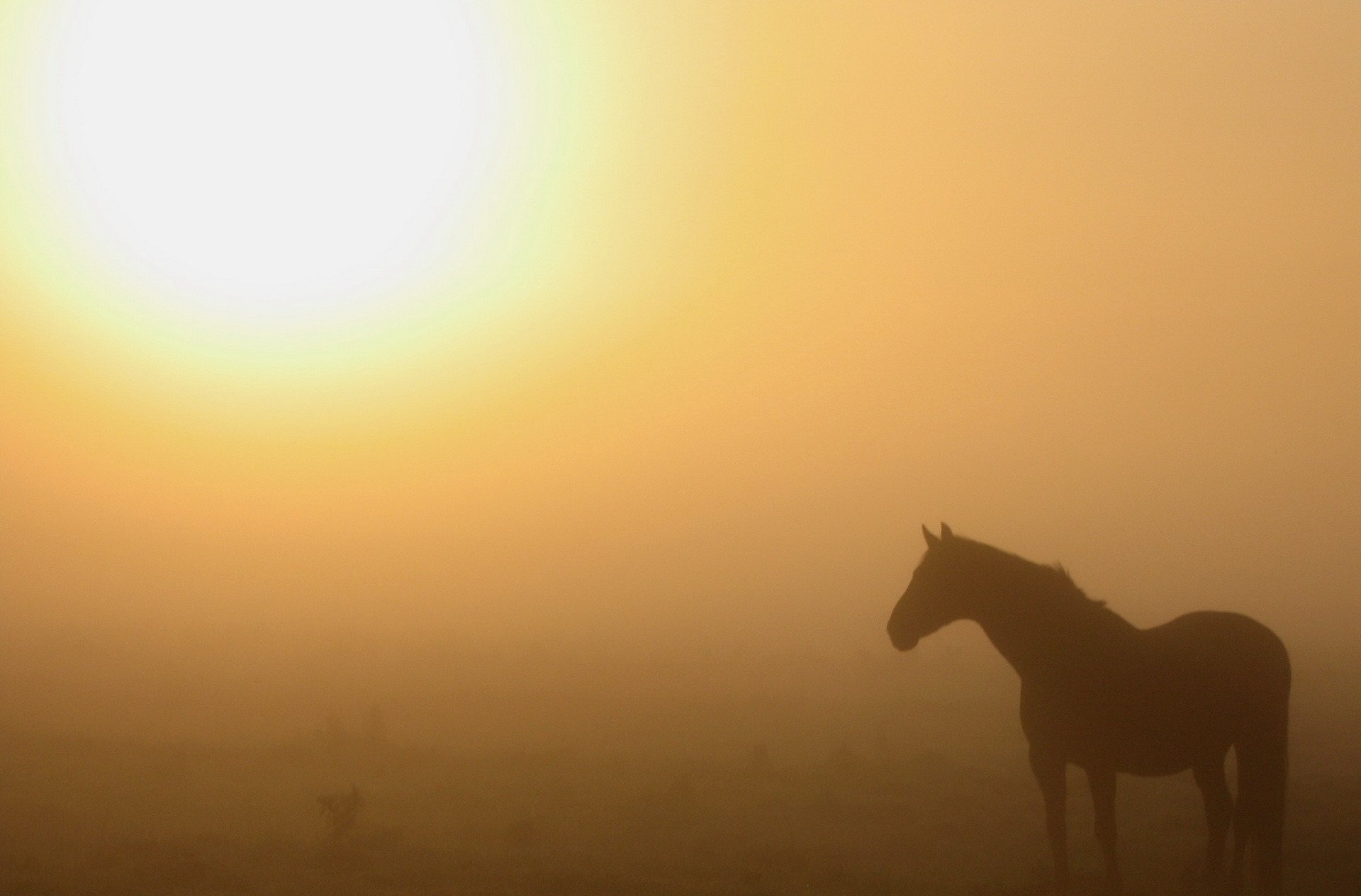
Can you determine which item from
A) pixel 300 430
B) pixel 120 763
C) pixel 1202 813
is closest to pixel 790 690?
pixel 1202 813

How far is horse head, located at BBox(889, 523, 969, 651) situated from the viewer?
863cm

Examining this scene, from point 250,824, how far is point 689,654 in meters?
16.2

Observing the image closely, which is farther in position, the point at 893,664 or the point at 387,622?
the point at 387,622

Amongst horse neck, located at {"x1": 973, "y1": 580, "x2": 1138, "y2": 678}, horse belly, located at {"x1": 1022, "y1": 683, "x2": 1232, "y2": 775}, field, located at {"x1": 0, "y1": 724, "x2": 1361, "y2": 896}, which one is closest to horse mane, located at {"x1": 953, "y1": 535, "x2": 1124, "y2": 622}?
horse neck, located at {"x1": 973, "y1": 580, "x2": 1138, "y2": 678}

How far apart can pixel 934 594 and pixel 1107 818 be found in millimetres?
1896

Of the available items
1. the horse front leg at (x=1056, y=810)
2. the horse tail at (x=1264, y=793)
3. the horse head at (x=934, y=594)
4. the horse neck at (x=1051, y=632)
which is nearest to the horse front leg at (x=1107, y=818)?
the horse front leg at (x=1056, y=810)

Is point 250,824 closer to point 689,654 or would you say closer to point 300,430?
point 689,654

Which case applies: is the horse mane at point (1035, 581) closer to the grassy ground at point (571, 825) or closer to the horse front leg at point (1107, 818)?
the horse front leg at point (1107, 818)

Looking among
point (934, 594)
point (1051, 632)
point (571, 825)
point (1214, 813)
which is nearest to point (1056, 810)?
point (1051, 632)

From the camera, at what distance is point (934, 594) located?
8703 mm

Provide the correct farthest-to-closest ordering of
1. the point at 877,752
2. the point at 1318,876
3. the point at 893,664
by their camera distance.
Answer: the point at 893,664, the point at 877,752, the point at 1318,876

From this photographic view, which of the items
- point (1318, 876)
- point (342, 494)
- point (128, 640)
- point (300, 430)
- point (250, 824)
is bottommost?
point (1318, 876)

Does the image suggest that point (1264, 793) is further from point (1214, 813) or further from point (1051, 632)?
point (1051, 632)

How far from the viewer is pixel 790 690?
70.2 ft
